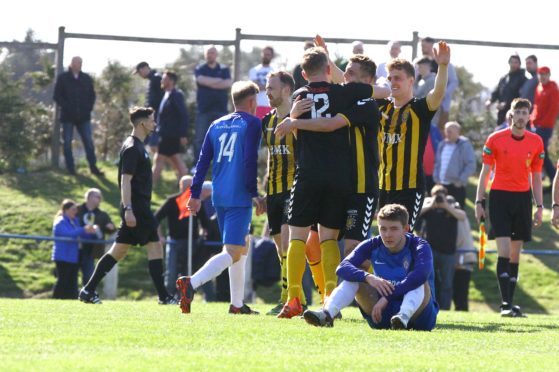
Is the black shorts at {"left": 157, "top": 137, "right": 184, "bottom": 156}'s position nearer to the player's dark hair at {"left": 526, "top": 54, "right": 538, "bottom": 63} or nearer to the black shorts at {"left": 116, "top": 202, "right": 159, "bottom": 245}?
the player's dark hair at {"left": 526, "top": 54, "right": 538, "bottom": 63}

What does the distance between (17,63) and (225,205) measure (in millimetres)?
14166

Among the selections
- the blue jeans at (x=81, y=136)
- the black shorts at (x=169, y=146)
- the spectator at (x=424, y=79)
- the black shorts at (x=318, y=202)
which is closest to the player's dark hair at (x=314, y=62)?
the black shorts at (x=318, y=202)

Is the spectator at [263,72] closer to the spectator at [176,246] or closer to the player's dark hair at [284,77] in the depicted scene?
the spectator at [176,246]

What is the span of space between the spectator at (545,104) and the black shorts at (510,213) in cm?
861

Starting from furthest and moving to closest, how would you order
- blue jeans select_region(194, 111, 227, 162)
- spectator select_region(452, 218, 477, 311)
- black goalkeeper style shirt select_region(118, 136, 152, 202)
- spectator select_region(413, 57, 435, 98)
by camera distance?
blue jeans select_region(194, 111, 227, 162) → spectator select_region(413, 57, 435, 98) → spectator select_region(452, 218, 477, 311) → black goalkeeper style shirt select_region(118, 136, 152, 202)

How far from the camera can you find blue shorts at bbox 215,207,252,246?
40.3ft

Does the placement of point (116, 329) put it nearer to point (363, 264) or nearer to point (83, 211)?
point (363, 264)

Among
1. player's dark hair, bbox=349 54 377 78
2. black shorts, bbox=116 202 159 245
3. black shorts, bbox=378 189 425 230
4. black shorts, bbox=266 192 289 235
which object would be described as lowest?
black shorts, bbox=116 202 159 245

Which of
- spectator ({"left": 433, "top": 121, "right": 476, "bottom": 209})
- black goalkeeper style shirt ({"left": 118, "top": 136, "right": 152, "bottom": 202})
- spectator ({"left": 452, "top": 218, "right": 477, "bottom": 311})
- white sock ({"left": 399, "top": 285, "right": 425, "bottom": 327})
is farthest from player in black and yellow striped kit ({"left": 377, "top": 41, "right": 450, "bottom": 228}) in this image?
spectator ({"left": 433, "top": 121, "right": 476, "bottom": 209})

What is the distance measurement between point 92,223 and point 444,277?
5.53m

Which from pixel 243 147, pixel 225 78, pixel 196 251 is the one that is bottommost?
pixel 196 251

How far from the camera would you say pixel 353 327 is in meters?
9.98

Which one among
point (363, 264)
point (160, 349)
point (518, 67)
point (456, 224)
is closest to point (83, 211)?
point (456, 224)

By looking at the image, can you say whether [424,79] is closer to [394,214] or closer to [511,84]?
[511,84]
